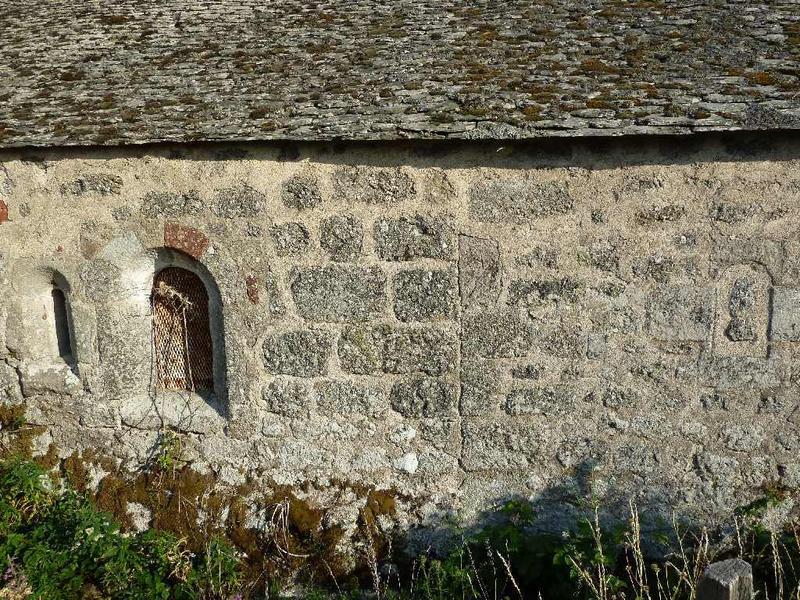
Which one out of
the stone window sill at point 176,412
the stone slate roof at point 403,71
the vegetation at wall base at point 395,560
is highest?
the stone slate roof at point 403,71

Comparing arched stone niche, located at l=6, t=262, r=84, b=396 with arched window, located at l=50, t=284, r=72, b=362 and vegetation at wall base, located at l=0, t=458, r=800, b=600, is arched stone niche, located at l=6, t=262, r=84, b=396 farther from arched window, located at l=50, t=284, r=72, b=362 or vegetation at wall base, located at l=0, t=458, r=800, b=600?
vegetation at wall base, located at l=0, t=458, r=800, b=600

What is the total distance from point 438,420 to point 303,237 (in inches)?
55.1

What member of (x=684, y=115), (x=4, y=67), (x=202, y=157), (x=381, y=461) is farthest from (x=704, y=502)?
(x=4, y=67)

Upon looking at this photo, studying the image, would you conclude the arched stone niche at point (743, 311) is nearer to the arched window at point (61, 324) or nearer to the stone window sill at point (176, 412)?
the stone window sill at point (176, 412)

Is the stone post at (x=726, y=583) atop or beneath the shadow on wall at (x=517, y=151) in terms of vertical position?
beneath

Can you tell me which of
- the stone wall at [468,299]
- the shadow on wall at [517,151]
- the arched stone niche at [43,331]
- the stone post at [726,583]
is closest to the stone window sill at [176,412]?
the stone wall at [468,299]

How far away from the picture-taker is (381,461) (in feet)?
15.0

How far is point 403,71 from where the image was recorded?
4.61m

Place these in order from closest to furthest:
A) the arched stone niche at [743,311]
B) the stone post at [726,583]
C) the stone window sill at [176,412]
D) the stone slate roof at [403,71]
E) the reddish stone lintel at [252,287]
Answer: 1. the stone post at [726,583]
2. the stone slate roof at [403,71]
3. the arched stone niche at [743,311]
4. the reddish stone lintel at [252,287]
5. the stone window sill at [176,412]

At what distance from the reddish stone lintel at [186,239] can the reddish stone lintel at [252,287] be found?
33 cm

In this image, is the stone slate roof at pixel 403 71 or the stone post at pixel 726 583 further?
the stone slate roof at pixel 403 71

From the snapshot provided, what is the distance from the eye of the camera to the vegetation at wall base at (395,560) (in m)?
4.09

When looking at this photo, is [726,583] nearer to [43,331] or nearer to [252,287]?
[252,287]

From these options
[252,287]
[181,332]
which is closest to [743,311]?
[252,287]
